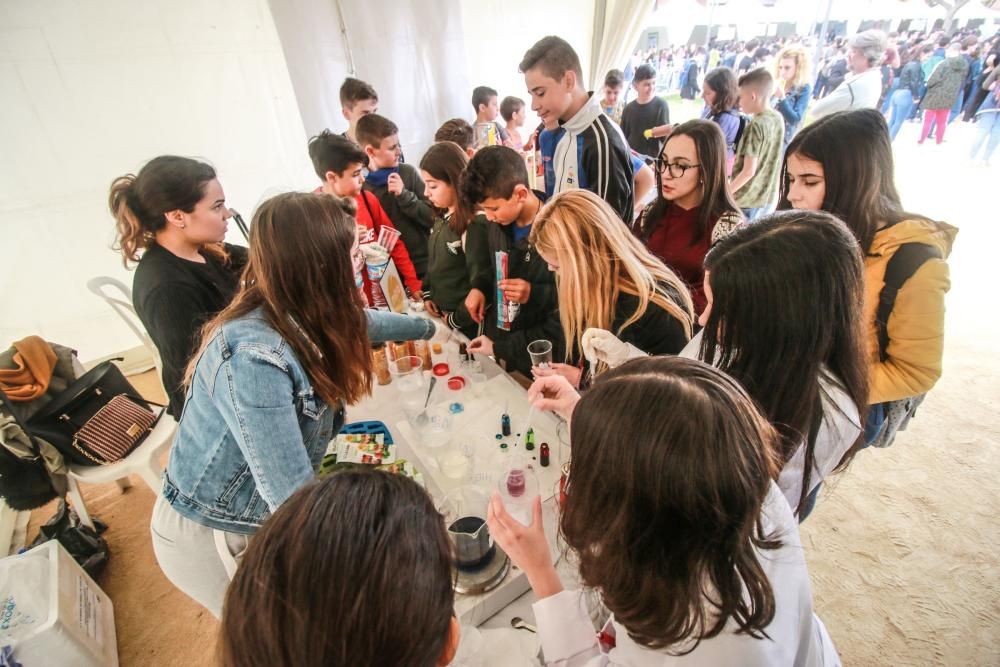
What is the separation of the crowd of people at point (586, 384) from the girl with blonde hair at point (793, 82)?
311 cm

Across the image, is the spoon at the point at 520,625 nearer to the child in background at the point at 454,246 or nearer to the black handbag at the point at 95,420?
the child in background at the point at 454,246

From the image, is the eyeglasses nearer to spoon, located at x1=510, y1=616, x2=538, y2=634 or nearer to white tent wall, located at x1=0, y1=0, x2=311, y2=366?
spoon, located at x1=510, y1=616, x2=538, y2=634

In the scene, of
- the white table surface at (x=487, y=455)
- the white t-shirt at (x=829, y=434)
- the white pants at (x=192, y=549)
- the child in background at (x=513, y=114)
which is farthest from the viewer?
the child in background at (x=513, y=114)

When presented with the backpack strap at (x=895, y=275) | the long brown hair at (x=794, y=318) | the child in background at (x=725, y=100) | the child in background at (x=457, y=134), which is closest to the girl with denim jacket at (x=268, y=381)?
the long brown hair at (x=794, y=318)

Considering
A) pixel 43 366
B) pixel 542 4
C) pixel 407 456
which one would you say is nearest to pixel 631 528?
pixel 407 456

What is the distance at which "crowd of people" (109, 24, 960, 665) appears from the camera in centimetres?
65

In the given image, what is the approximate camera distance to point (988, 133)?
7.26 metres

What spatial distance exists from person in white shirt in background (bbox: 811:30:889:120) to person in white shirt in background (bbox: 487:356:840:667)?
4.48 metres

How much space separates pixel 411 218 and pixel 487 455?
84.0 inches

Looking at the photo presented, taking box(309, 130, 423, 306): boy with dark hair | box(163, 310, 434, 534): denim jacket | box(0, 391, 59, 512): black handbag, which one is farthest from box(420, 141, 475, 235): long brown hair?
box(0, 391, 59, 512): black handbag

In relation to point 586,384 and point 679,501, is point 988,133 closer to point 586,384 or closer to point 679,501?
point 586,384

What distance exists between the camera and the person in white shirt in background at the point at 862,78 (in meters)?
3.90

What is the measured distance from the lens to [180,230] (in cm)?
179

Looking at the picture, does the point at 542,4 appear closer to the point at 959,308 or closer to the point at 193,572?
the point at 959,308
